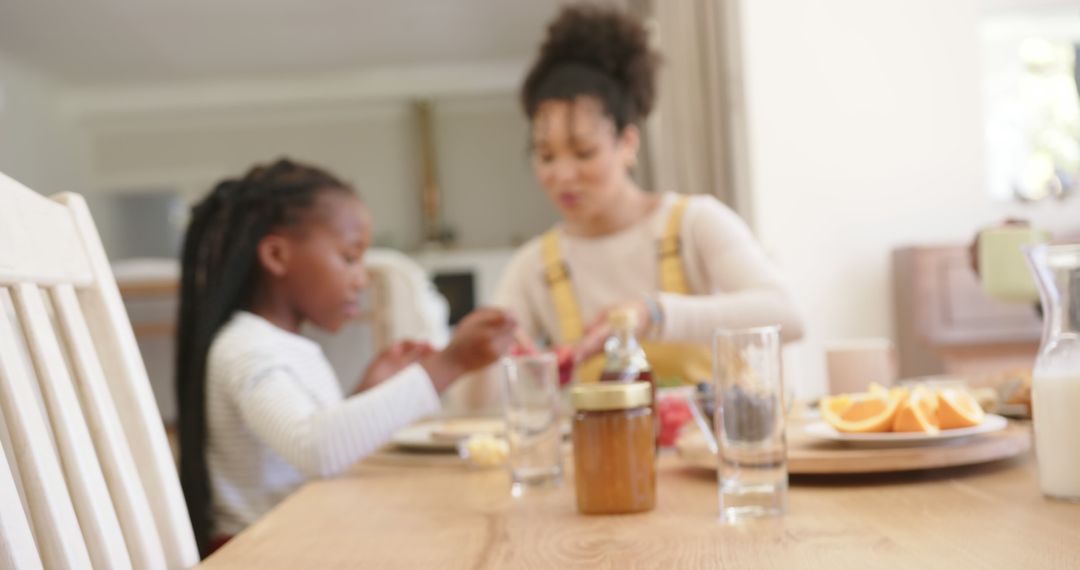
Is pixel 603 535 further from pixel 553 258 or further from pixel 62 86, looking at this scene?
pixel 62 86

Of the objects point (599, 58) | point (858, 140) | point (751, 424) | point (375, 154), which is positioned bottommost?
point (751, 424)

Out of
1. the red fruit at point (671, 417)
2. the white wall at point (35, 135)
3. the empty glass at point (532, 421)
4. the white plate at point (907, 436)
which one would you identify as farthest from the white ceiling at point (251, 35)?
the white plate at point (907, 436)

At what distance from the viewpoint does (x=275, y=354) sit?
1.50m

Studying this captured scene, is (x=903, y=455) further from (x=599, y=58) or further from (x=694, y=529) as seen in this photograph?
(x=599, y=58)

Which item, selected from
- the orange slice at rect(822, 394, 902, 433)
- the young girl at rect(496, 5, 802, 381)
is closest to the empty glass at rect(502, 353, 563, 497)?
the orange slice at rect(822, 394, 902, 433)

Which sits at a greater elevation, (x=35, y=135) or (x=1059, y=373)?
(x=35, y=135)

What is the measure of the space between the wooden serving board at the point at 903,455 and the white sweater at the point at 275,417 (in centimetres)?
51

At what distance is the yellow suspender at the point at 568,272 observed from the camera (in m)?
2.21

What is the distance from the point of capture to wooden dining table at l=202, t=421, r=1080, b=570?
0.69 meters

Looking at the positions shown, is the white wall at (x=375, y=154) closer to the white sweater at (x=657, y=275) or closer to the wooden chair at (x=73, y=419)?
the white sweater at (x=657, y=275)

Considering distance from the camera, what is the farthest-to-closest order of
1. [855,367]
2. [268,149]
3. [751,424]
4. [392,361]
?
[268,149] → [392,361] → [855,367] → [751,424]

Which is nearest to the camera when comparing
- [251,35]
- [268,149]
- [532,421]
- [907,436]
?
[907,436]

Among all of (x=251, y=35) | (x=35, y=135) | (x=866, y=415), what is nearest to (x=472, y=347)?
(x=866, y=415)

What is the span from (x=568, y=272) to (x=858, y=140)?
1.77 metres
